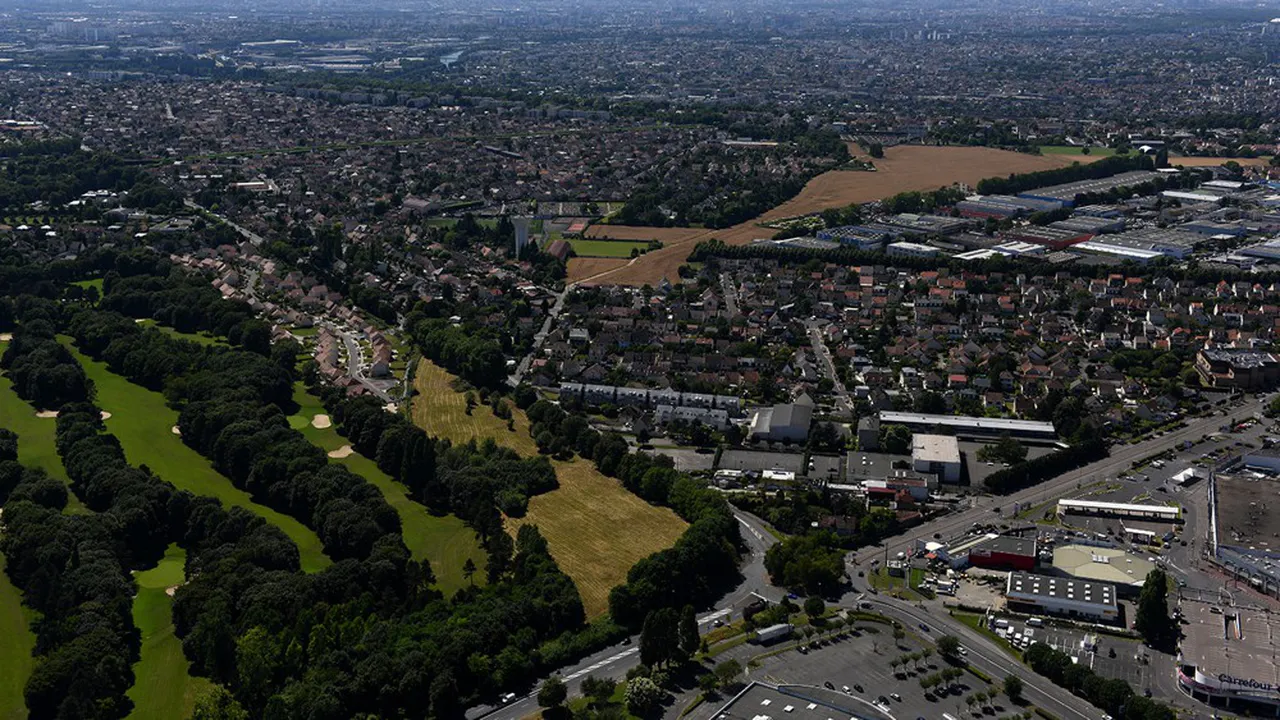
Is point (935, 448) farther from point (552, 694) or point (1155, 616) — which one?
point (552, 694)

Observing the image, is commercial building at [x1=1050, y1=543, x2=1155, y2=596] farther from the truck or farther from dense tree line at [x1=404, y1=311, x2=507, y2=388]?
dense tree line at [x1=404, y1=311, x2=507, y2=388]

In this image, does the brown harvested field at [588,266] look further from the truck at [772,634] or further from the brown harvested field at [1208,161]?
the brown harvested field at [1208,161]

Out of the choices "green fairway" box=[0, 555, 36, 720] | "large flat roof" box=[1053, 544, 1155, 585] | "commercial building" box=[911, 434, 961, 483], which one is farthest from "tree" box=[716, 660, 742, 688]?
"green fairway" box=[0, 555, 36, 720]

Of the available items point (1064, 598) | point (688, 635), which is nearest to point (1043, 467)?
point (1064, 598)

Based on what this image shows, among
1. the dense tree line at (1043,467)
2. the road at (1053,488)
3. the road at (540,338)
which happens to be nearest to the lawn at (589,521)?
the road at (540,338)

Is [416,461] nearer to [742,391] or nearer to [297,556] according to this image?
[297,556]

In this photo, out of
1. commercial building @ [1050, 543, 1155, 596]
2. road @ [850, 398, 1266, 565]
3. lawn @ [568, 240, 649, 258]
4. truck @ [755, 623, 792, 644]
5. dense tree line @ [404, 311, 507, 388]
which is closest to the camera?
truck @ [755, 623, 792, 644]
